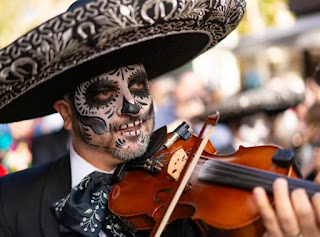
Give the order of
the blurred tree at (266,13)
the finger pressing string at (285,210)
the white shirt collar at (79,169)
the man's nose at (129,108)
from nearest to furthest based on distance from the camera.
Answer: the finger pressing string at (285,210), the man's nose at (129,108), the white shirt collar at (79,169), the blurred tree at (266,13)

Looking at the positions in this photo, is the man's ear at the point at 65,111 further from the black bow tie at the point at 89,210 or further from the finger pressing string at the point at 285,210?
the finger pressing string at the point at 285,210

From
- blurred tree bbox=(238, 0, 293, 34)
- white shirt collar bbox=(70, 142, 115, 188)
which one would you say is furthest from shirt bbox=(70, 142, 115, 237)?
blurred tree bbox=(238, 0, 293, 34)

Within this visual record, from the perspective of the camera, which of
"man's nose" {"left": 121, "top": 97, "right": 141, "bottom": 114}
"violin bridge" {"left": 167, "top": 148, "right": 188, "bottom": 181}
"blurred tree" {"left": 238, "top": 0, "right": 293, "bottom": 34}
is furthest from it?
"blurred tree" {"left": 238, "top": 0, "right": 293, "bottom": 34}

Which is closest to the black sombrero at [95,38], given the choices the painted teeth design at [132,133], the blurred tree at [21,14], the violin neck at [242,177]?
the painted teeth design at [132,133]

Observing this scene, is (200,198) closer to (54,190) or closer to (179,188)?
(179,188)

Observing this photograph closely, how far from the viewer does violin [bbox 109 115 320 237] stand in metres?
1.99

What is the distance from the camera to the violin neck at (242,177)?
189cm

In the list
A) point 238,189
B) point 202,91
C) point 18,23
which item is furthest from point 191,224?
point 18,23

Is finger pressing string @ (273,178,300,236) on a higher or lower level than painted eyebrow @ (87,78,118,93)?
lower

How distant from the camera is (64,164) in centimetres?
264

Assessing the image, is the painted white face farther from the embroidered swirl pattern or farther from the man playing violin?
the embroidered swirl pattern

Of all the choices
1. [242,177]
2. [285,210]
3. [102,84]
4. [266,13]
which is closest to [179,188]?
[242,177]

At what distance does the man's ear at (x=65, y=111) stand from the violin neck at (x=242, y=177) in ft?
2.13

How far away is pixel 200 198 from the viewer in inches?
86.6
